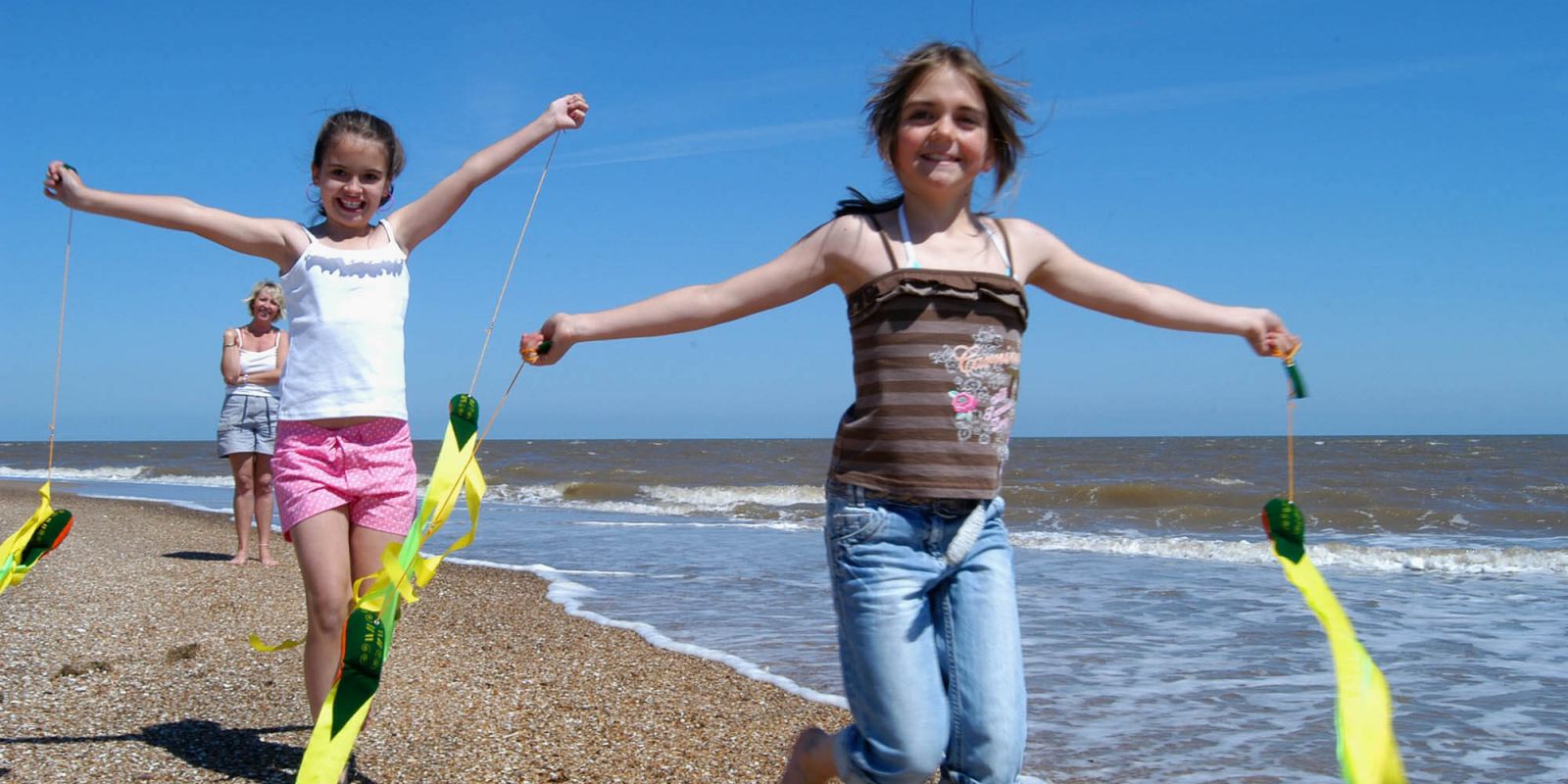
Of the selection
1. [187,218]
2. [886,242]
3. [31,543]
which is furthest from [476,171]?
[31,543]

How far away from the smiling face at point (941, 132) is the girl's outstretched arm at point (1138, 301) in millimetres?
204

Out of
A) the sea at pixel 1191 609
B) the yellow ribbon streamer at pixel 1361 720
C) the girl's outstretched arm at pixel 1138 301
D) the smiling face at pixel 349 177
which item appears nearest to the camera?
the yellow ribbon streamer at pixel 1361 720

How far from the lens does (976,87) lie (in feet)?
8.86

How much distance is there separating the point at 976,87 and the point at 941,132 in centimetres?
16

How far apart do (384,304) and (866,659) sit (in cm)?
184

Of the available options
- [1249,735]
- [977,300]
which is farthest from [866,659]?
[1249,735]

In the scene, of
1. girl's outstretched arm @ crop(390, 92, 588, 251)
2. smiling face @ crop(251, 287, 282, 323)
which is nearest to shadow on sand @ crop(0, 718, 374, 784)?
girl's outstretched arm @ crop(390, 92, 588, 251)

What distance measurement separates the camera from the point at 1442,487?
20047 mm

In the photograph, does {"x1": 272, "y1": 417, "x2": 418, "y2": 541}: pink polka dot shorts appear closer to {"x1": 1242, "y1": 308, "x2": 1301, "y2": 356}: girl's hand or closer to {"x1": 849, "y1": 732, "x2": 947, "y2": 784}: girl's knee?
{"x1": 849, "y1": 732, "x2": 947, "y2": 784}: girl's knee

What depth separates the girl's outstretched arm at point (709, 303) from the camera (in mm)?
2582

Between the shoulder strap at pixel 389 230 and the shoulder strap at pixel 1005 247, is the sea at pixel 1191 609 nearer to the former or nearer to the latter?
the shoulder strap at pixel 1005 247

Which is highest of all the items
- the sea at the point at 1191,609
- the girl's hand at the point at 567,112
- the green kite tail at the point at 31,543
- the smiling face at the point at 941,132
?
the girl's hand at the point at 567,112

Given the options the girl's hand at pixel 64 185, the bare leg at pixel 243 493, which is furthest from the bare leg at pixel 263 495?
the girl's hand at pixel 64 185

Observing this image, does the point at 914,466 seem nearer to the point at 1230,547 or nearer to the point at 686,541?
the point at 686,541
